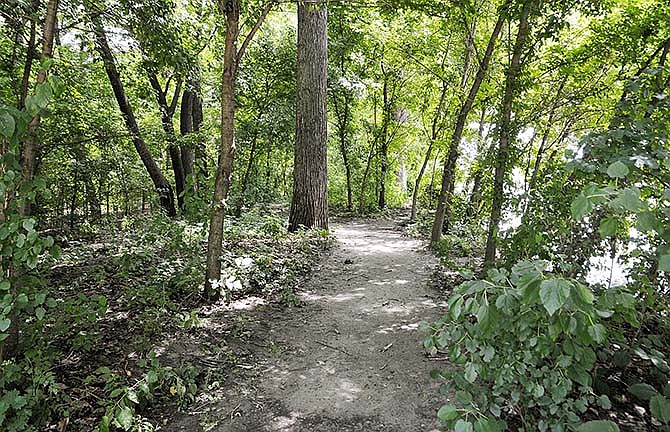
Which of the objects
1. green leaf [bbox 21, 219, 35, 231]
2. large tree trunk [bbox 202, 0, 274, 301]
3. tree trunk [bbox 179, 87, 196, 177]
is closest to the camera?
green leaf [bbox 21, 219, 35, 231]

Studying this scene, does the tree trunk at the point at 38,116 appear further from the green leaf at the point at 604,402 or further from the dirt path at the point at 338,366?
the green leaf at the point at 604,402

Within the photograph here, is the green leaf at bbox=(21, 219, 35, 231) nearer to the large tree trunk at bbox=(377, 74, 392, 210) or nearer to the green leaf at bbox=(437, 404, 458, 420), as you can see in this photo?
the green leaf at bbox=(437, 404, 458, 420)

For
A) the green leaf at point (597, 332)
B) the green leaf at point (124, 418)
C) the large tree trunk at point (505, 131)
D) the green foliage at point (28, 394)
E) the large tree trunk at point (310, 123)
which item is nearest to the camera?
the green leaf at point (597, 332)

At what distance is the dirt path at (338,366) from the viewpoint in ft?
8.27

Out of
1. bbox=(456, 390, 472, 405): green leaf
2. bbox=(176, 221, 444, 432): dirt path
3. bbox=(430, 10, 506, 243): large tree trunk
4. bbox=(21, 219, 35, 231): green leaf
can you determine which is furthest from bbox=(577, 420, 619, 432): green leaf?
bbox=(430, 10, 506, 243): large tree trunk

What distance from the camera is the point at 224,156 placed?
4035mm

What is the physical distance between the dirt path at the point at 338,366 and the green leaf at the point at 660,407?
1167 mm

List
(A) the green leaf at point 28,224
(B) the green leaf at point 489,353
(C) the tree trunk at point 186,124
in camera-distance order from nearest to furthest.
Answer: (B) the green leaf at point 489,353
(A) the green leaf at point 28,224
(C) the tree trunk at point 186,124

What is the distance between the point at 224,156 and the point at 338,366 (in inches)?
92.1

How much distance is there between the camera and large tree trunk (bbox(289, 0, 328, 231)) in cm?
720

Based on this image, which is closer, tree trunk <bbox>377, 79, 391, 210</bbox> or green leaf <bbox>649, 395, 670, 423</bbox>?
green leaf <bbox>649, 395, 670, 423</bbox>

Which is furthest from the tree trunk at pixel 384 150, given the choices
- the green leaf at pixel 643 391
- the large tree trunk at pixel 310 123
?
the green leaf at pixel 643 391

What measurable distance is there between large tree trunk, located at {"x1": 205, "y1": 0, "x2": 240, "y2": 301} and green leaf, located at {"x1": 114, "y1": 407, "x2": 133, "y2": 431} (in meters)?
1.89

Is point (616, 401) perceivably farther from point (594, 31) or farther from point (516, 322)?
point (594, 31)
